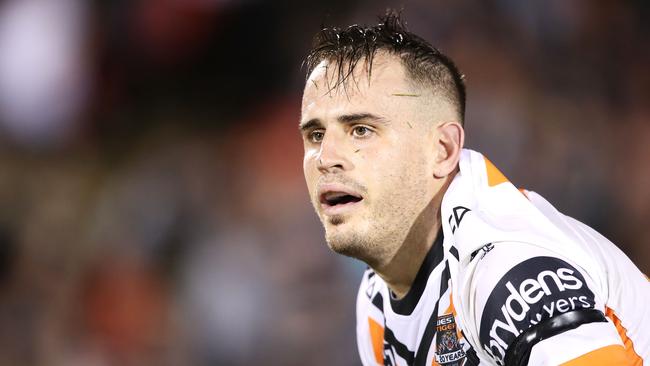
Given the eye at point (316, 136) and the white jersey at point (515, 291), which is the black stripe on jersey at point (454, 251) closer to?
the white jersey at point (515, 291)

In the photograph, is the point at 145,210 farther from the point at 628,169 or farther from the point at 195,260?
the point at 628,169

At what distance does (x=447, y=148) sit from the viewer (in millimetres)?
2227

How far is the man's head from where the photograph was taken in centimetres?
212

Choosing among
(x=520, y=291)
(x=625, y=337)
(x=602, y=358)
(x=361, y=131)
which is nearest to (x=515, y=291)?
(x=520, y=291)

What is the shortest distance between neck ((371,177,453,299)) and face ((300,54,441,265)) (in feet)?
0.07

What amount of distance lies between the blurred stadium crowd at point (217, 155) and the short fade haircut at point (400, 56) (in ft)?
6.73

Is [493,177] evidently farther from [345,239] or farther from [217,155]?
[217,155]

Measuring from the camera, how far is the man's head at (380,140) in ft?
6.97

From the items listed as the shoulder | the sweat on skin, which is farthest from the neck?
the shoulder

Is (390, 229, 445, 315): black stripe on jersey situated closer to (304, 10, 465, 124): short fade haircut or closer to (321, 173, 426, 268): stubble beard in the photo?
(321, 173, 426, 268): stubble beard

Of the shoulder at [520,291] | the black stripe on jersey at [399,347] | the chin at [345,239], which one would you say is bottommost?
the black stripe on jersey at [399,347]

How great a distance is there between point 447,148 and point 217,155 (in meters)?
2.73

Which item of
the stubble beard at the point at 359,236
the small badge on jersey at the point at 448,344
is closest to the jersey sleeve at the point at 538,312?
the small badge on jersey at the point at 448,344

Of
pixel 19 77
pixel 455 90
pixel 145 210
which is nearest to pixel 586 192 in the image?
pixel 455 90
